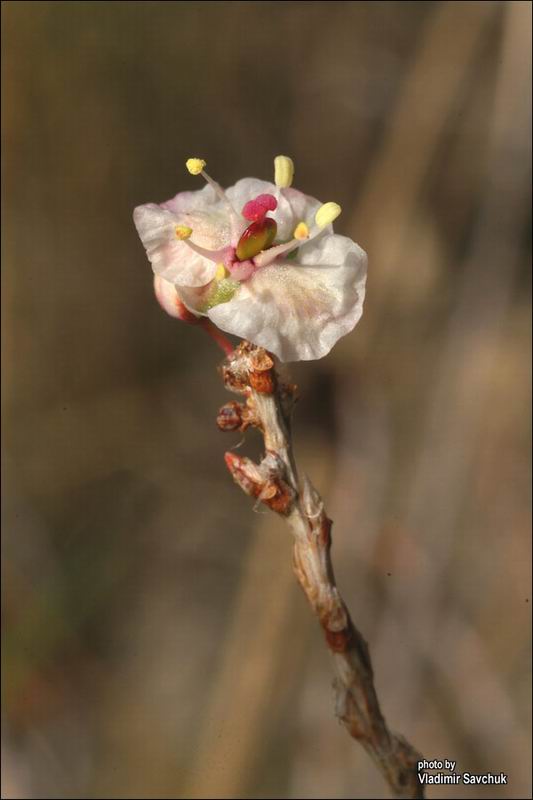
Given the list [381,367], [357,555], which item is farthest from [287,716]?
[381,367]

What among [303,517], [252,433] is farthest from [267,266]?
[252,433]

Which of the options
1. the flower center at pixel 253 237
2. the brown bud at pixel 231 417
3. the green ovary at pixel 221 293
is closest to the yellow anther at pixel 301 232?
the flower center at pixel 253 237

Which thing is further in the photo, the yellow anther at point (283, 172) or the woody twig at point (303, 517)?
the yellow anther at point (283, 172)

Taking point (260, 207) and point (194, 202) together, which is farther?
point (194, 202)

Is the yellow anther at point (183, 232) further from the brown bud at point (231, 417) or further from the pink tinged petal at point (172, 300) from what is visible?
the brown bud at point (231, 417)

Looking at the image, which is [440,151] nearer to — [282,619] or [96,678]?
[282,619]

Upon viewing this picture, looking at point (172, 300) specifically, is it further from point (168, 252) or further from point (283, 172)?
point (283, 172)

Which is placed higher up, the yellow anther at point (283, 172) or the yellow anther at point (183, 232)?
the yellow anther at point (283, 172)

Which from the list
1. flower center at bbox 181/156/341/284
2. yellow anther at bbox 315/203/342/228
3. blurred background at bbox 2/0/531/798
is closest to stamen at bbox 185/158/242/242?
flower center at bbox 181/156/341/284
